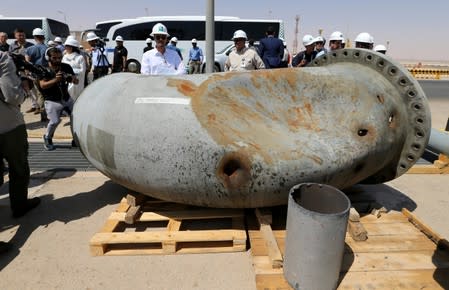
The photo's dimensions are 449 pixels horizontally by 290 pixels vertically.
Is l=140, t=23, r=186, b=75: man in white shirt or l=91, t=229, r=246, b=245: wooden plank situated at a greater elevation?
l=140, t=23, r=186, b=75: man in white shirt

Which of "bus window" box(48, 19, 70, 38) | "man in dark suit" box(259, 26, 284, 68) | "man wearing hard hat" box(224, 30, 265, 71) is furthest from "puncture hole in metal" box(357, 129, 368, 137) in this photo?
"bus window" box(48, 19, 70, 38)

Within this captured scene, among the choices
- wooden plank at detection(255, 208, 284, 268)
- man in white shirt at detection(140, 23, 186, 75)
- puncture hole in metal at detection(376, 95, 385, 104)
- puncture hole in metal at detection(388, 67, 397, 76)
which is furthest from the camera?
man in white shirt at detection(140, 23, 186, 75)

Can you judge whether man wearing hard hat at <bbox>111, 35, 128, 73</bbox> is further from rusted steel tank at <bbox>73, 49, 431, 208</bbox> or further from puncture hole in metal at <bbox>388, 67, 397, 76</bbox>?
puncture hole in metal at <bbox>388, 67, 397, 76</bbox>

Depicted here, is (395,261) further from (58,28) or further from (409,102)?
(58,28)

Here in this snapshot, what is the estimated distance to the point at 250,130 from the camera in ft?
7.59

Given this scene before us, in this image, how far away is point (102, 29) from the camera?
60.1 feet

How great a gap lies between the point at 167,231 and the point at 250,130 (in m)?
1.10

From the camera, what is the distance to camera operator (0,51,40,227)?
8.35 feet

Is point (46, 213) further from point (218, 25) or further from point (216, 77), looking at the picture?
point (218, 25)

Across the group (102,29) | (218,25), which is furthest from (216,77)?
(102,29)

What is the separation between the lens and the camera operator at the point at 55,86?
14.4 feet

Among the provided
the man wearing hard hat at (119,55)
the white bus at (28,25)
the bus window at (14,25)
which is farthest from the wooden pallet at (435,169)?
the bus window at (14,25)

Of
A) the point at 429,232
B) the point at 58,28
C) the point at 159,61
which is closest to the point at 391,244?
the point at 429,232

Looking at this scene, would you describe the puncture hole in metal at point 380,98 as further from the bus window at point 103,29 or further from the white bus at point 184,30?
the bus window at point 103,29
